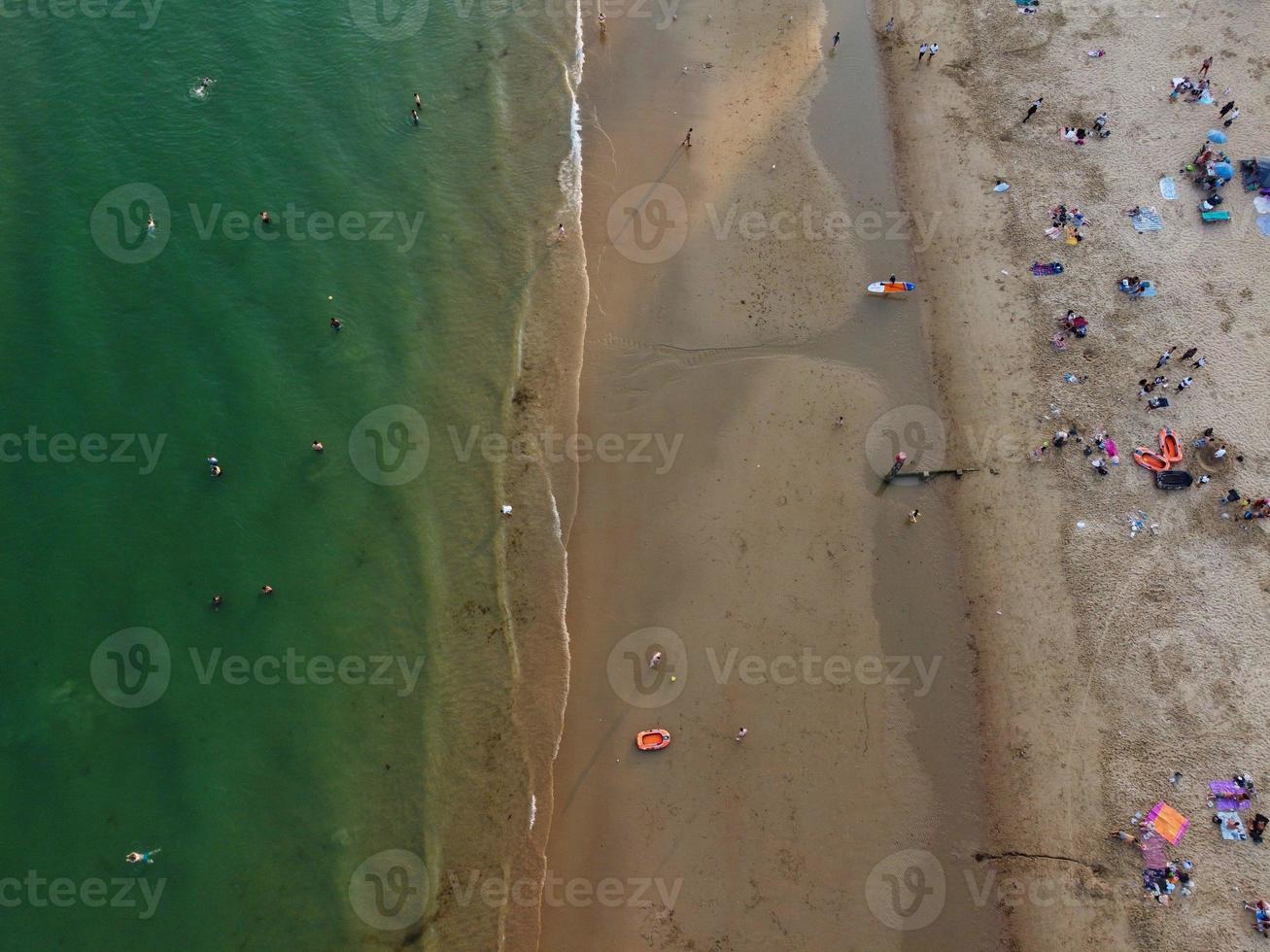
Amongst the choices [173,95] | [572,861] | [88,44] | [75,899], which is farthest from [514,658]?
[88,44]

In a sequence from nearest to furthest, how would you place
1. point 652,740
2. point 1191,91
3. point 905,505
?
point 652,740, point 905,505, point 1191,91

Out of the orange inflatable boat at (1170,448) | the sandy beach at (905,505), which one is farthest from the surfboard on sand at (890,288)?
the orange inflatable boat at (1170,448)

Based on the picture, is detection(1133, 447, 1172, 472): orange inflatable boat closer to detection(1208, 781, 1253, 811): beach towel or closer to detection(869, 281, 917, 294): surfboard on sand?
detection(869, 281, 917, 294): surfboard on sand

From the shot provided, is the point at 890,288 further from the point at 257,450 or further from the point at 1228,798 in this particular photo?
the point at 257,450

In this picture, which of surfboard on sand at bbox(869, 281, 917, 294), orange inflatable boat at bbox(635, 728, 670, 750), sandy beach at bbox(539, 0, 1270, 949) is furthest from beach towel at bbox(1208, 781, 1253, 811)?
surfboard on sand at bbox(869, 281, 917, 294)

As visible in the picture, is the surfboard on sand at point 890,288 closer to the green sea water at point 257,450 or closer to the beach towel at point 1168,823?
the green sea water at point 257,450

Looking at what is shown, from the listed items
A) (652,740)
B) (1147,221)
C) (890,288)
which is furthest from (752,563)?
(1147,221)

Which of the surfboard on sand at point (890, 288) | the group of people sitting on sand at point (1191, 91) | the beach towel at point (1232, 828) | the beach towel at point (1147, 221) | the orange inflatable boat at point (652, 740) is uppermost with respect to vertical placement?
the group of people sitting on sand at point (1191, 91)
